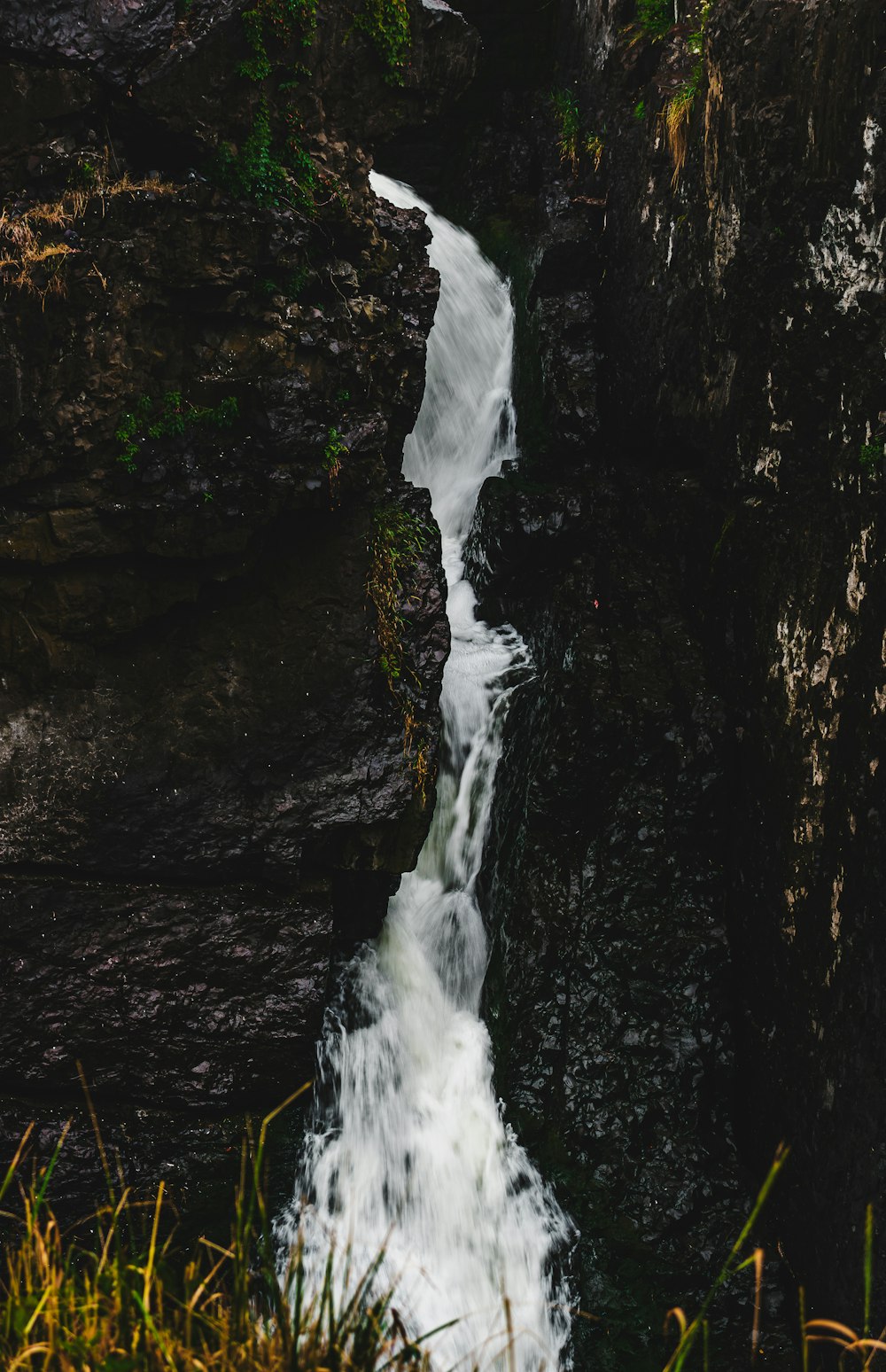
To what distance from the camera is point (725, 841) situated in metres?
5.57

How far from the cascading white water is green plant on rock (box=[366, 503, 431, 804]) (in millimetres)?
717

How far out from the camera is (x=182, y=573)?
202 inches

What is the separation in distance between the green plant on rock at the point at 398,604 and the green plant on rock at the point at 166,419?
95 cm

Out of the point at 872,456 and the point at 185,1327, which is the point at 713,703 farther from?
the point at 185,1327

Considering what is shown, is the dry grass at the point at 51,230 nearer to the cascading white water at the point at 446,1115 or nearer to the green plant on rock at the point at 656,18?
the cascading white water at the point at 446,1115

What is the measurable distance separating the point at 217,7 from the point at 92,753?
3.52 m

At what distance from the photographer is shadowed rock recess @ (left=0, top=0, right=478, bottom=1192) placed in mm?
4793

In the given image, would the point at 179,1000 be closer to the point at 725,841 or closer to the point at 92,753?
the point at 92,753

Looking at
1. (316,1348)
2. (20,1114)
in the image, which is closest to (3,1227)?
(20,1114)

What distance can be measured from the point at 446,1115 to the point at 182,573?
9.76ft

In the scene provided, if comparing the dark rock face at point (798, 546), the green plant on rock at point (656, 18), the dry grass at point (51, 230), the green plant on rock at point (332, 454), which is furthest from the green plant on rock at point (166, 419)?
the green plant on rock at point (656, 18)

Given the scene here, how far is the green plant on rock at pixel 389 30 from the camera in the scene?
5438mm

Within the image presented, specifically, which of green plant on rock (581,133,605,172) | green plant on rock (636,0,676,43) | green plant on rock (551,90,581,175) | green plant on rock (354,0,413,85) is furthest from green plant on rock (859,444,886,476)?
green plant on rock (551,90,581,175)

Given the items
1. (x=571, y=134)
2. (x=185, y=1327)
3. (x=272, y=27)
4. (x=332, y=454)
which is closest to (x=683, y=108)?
(x=571, y=134)
